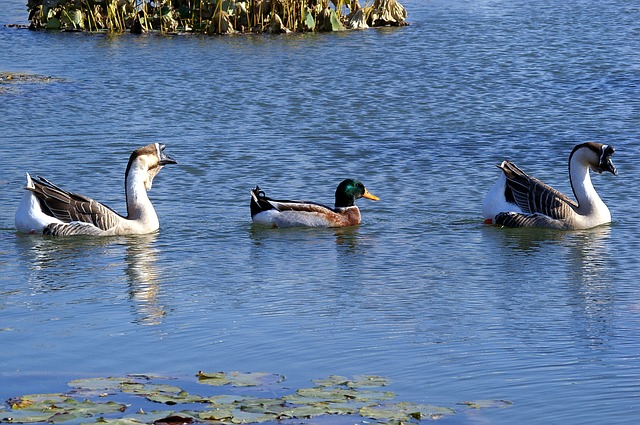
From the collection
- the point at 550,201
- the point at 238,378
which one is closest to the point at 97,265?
the point at 238,378

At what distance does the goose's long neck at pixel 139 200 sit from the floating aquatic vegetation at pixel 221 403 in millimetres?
6369

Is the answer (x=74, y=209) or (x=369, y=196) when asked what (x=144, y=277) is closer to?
(x=74, y=209)

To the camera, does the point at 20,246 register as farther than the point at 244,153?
No

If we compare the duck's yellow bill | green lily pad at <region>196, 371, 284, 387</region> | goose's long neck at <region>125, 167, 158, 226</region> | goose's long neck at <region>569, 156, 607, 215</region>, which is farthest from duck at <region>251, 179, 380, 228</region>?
green lily pad at <region>196, 371, 284, 387</region>

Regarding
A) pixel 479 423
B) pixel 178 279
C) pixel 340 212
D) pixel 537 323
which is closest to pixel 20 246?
pixel 178 279

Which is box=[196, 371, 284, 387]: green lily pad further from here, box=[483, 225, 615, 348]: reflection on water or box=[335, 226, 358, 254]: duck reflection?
box=[335, 226, 358, 254]: duck reflection

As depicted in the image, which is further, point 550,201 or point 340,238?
point 550,201

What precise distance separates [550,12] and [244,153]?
2433 centimetres

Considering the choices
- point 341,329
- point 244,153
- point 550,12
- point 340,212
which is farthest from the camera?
point 550,12

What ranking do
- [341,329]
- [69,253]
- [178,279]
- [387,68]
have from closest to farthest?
[341,329]
[178,279]
[69,253]
[387,68]

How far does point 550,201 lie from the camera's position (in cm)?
1547

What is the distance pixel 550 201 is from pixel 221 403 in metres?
8.24

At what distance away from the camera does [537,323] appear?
10.7m

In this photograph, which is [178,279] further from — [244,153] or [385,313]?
[244,153]
